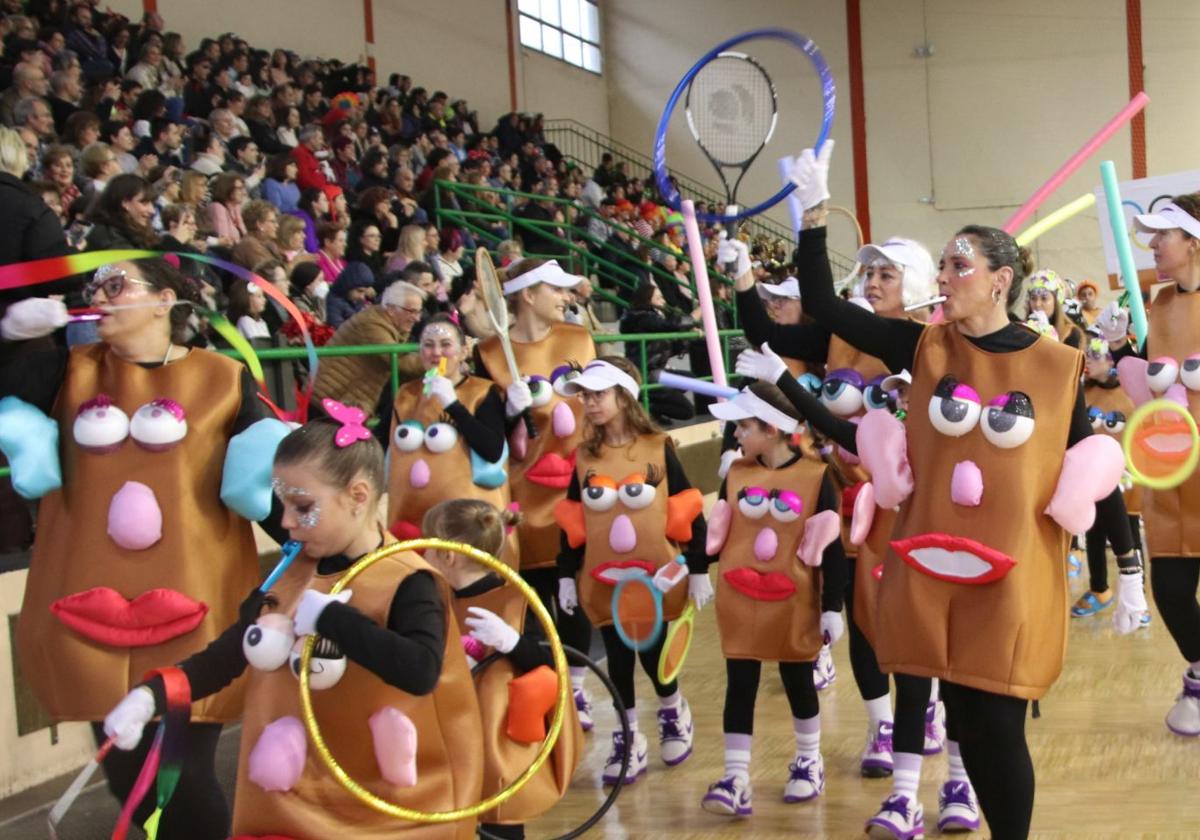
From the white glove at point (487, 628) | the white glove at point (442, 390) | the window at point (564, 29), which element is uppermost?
the window at point (564, 29)

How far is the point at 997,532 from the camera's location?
10.3 ft

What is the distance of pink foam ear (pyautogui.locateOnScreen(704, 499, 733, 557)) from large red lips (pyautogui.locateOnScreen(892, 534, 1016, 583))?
48.5 inches

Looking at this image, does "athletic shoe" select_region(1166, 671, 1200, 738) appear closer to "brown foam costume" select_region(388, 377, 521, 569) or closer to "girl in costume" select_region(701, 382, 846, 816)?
"girl in costume" select_region(701, 382, 846, 816)

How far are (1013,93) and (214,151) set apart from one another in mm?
14116

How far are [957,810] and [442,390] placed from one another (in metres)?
2.09

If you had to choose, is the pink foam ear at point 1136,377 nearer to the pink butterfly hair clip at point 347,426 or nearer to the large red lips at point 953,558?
the large red lips at point 953,558

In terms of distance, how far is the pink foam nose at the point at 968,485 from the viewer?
3.13 m

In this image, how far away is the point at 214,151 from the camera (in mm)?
8953

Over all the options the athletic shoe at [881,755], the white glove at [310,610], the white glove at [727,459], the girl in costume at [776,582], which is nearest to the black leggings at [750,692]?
the girl in costume at [776,582]

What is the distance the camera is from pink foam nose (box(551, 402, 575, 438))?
5.18 metres

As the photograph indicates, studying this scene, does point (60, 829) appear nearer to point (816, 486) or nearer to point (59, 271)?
point (59, 271)

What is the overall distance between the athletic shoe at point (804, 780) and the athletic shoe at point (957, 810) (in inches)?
17.1

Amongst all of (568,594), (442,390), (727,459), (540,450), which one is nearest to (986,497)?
(727,459)

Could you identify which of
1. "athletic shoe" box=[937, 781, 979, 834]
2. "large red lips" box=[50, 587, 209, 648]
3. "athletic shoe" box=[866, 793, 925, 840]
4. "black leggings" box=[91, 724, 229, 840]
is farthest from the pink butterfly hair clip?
"athletic shoe" box=[937, 781, 979, 834]
